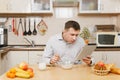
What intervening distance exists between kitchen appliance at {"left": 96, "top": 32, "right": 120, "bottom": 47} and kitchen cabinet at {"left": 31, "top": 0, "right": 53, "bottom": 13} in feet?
3.21

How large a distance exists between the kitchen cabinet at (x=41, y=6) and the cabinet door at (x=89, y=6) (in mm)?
558

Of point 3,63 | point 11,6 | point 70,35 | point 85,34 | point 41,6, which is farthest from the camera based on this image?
point 85,34

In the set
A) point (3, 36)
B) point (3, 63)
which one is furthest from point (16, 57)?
point (3, 36)

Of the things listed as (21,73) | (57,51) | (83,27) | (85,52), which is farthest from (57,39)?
(83,27)

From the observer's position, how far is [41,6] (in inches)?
171

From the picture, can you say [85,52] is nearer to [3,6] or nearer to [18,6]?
[18,6]

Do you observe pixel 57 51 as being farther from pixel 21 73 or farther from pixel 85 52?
pixel 21 73

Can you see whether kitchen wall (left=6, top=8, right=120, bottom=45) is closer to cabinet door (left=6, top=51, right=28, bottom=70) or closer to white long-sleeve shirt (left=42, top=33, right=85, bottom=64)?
cabinet door (left=6, top=51, right=28, bottom=70)

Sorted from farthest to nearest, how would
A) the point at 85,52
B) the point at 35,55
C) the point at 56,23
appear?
the point at 56,23
the point at 35,55
the point at 85,52

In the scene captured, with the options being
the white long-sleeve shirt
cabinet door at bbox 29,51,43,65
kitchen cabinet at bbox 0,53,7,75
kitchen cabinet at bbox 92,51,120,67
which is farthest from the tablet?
kitchen cabinet at bbox 0,53,7,75

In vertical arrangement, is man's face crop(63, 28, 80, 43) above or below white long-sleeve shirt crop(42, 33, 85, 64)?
above

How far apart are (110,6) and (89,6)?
1.23 feet

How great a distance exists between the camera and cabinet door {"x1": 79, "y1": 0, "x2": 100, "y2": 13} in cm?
431

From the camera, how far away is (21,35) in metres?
4.60
